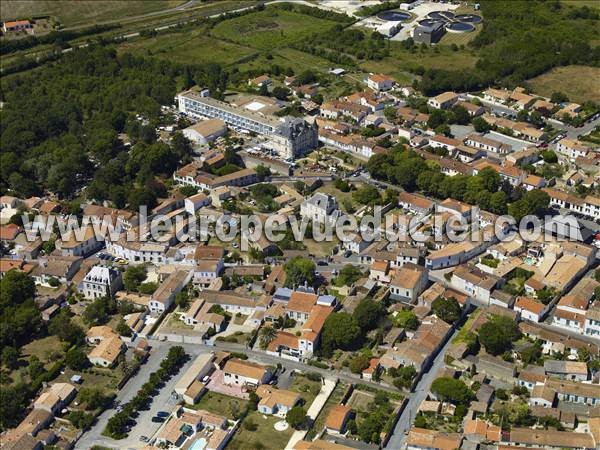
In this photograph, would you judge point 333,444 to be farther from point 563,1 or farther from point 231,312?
point 563,1

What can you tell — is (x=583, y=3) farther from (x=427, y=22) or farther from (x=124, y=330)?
(x=124, y=330)

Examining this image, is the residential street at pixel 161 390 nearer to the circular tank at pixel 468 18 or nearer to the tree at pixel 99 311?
the tree at pixel 99 311

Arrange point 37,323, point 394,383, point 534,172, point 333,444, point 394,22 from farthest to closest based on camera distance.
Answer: point 394,22 < point 534,172 < point 37,323 < point 394,383 < point 333,444

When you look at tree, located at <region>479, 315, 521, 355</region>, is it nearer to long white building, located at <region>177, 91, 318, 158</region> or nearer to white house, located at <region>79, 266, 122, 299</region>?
white house, located at <region>79, 266, 122, 299</region>

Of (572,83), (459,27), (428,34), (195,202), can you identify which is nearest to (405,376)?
(195,202)

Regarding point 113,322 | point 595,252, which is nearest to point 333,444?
point 113,322

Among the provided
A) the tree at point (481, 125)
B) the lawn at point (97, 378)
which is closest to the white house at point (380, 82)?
the tree at point (481, 125)
